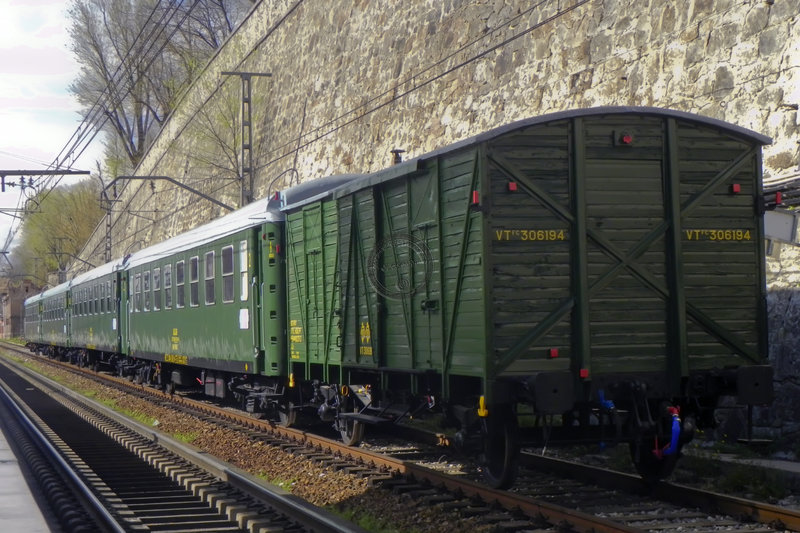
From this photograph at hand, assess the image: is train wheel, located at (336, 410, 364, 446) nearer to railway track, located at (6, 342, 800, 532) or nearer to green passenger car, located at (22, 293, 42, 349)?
railway track, located at (6, 342, 800, 532)

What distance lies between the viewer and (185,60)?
63.8 meters

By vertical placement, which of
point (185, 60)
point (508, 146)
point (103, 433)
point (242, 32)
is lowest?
point (103, 433)

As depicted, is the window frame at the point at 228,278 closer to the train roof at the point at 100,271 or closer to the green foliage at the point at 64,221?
the train roof at the point at 100,271

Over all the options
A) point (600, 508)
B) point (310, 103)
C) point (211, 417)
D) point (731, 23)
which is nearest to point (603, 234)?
point (600, 508)

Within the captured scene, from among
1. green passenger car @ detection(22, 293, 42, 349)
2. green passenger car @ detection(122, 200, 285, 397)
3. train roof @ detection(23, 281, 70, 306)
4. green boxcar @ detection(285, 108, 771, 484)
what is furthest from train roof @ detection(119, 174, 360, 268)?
green passenger car @ detection(22, 293, 42, 349)

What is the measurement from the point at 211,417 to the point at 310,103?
15.2 m

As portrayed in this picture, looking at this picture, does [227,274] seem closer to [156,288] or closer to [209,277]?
[209,277]

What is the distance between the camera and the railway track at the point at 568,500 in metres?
7.46

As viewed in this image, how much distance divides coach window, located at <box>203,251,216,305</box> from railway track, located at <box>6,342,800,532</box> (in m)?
5.57

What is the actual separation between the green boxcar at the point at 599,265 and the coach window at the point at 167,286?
11567mm

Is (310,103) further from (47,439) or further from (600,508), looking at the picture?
(600,508)

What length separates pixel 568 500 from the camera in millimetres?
8648

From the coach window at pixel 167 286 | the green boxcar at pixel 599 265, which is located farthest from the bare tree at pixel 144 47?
the green boxcar at pixel 599 265

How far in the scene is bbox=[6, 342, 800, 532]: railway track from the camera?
24.5 feet
